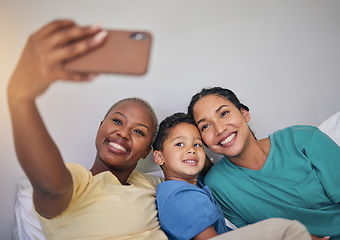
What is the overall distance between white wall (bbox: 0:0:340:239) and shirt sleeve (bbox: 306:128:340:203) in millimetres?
398

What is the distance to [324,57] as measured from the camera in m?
1.48

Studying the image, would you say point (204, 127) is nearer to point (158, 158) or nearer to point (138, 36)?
point (158, 158)

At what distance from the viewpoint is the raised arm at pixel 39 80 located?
1.05ft

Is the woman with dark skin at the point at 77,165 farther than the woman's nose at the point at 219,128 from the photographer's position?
No

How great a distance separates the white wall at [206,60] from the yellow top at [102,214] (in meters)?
0.11

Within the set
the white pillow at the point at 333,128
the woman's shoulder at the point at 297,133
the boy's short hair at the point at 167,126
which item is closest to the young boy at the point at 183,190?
the boy's short hair at the point at 167,126

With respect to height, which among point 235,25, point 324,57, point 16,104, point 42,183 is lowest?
point 42,183

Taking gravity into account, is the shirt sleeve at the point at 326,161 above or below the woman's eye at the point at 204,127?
below

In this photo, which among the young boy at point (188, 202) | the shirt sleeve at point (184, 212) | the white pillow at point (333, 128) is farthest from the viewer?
the white pillow at point (333, 128)

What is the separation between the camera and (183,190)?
703 mm

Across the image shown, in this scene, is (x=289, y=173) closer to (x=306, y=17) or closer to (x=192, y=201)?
(x=192, y=201)

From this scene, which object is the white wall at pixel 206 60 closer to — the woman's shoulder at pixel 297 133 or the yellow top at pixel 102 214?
the yellow top at pixel 102 214

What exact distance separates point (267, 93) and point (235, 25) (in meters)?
0.34

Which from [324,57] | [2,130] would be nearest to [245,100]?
[324,57]
